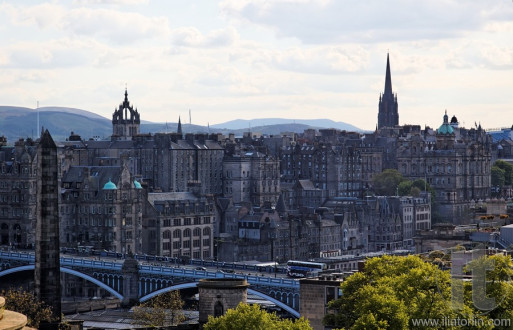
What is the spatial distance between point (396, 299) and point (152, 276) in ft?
215

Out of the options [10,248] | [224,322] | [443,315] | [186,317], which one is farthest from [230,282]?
[10,248]

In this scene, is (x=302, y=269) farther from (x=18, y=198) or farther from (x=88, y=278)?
(x=18, y=198)

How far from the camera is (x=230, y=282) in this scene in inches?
3189

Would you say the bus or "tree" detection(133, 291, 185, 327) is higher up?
the bus

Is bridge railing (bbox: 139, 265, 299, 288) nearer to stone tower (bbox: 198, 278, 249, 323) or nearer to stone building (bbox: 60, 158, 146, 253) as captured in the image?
stone building (bbox: 60, 158, 146, 253)

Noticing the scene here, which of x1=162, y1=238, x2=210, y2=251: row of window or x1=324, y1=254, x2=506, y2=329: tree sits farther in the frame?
x1=162, y1=238, x2=210, y2=251: row of window

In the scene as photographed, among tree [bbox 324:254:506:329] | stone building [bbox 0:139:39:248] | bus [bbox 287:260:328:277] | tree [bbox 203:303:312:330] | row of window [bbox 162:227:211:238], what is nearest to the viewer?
tree [bbox 324:254:506:329]

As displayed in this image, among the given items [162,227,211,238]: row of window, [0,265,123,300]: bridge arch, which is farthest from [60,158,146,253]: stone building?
[0,265,123,300]: bridge arch

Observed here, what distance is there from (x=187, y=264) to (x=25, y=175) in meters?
36.1

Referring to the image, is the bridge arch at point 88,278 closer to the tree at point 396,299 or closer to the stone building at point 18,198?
the stone building at point 18,198

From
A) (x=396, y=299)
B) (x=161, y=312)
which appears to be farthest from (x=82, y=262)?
(x=396, y=299)

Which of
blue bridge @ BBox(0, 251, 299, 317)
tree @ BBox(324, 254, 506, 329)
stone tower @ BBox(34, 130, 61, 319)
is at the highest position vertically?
stone tower @ BBox(34, 130, 61, 319)

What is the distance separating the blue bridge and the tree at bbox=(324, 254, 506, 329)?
107 feet

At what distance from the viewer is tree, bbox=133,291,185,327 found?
10538 cm
